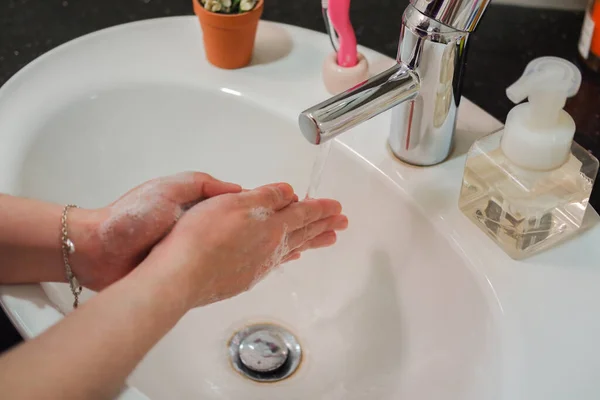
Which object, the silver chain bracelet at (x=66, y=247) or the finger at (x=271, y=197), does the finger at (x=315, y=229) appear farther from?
the silver chain bracelet at (x=66, y=247)

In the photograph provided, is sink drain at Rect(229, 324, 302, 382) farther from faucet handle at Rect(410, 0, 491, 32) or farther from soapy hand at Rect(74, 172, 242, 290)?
faucet handle at Rect(410, 0, 491, 32)

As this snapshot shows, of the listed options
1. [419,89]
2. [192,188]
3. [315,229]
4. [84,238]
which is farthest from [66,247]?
[419,89]

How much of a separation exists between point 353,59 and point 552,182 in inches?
9.6

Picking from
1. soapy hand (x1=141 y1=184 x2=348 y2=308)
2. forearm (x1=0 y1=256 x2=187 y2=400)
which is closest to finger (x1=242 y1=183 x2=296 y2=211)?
soapy hand (x1=141 y1=184 x2=348 y2=308)

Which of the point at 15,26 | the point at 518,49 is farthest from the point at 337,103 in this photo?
the point at 15,26

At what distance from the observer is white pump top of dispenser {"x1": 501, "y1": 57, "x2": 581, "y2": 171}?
51 cm

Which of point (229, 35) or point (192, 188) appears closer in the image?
point (192, 188)

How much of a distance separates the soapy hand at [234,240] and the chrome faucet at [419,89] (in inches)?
3.4

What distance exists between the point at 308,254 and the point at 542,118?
1.00 ft

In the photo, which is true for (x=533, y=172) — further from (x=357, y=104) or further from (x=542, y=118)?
(x=357, y=104)

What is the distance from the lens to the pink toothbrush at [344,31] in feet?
2.09

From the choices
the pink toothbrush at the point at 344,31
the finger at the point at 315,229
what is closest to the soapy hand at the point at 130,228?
the finger at the point at 315,229

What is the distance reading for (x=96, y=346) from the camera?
44 cm

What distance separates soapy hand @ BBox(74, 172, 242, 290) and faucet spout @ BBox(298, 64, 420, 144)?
0.42 feet
